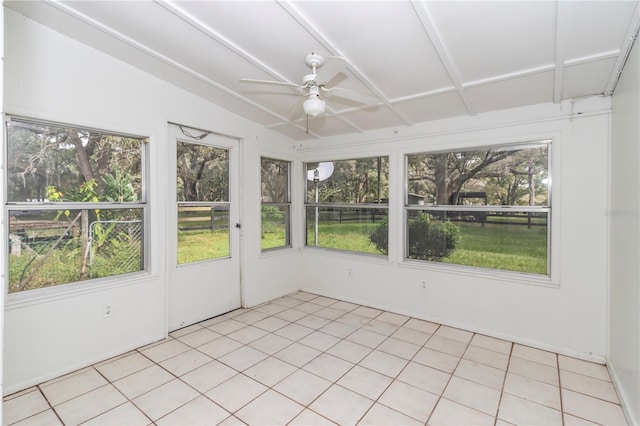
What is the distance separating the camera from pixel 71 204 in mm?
2666

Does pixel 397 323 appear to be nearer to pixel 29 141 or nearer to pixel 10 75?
pixel 29 141

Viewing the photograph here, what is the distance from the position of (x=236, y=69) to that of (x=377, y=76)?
→ 48.6 inches

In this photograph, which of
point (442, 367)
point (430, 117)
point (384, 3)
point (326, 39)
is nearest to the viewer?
point (384, 3)

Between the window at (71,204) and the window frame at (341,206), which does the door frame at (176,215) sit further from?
the window frame at (341,206)

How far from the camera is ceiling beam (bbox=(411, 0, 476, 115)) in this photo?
1.95 m

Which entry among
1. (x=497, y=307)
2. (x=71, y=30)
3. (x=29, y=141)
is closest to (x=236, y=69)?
(x=71, y=30)

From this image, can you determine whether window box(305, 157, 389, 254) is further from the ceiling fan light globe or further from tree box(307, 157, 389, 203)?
the ceiling fan light globe

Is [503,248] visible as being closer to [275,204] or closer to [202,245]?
[275,204]

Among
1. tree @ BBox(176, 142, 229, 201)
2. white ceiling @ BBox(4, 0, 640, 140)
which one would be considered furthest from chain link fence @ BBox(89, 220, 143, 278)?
white ceiling @ BBox(4, 0, 640, 140)

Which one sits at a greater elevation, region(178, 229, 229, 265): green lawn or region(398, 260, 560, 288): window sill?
region(178, 229, 229, 265): green lawn

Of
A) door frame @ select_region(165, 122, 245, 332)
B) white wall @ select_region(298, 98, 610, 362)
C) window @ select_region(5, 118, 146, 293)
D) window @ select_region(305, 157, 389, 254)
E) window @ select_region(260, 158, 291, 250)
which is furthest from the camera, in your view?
window @ select_region(260, 158, 291, 250)

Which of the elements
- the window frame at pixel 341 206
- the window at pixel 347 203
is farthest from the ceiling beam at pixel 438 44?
the window at pixel 347 203

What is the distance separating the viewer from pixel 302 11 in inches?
81.0

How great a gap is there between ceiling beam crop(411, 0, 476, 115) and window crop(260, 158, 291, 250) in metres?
2.60
